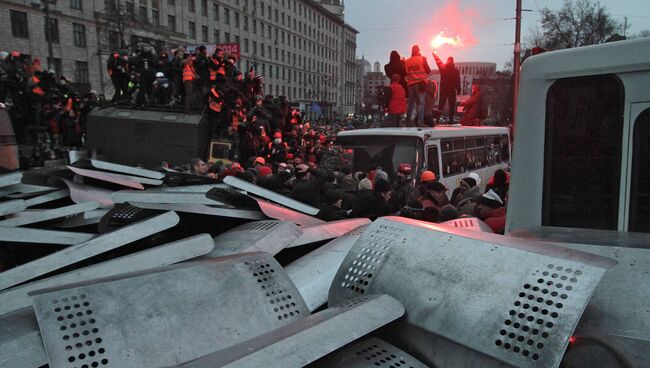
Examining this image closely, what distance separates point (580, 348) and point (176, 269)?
1.80 metres

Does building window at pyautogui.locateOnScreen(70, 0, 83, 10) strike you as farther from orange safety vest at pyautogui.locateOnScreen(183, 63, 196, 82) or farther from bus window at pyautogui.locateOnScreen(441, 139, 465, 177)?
bus window at pyautogui.locateOnScreen(441, 139, 465, 177)

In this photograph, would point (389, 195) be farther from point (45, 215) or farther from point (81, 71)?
point (81, 71)

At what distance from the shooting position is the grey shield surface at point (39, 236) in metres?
3.64

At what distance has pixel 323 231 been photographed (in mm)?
4297

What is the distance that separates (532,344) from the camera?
1639 mm

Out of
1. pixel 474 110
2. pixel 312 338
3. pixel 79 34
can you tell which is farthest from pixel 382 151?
pixel 79 34

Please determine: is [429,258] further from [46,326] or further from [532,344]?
[46,326]

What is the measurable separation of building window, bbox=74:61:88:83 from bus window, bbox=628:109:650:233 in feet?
162

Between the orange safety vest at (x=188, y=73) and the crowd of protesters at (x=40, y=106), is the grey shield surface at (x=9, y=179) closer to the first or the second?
the orange safety vest at (x=188, y=73)

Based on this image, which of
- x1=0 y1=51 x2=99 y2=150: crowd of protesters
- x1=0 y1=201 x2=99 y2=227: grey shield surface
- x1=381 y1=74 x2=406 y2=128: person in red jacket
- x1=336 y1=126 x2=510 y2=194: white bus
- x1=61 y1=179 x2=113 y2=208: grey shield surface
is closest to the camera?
x1=0 y1=201 x2=99 y2=227: grey shield surface

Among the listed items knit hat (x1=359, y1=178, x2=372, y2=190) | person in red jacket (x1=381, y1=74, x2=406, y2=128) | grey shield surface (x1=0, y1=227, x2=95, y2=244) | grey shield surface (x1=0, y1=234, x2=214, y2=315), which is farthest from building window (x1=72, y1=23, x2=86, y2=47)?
grey shield surface (x1=0, y1=234, x2=214, y2=315)

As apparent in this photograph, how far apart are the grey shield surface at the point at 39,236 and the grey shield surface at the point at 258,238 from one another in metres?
1.23

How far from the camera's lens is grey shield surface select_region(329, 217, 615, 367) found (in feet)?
5.47

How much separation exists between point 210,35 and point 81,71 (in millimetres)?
24511
